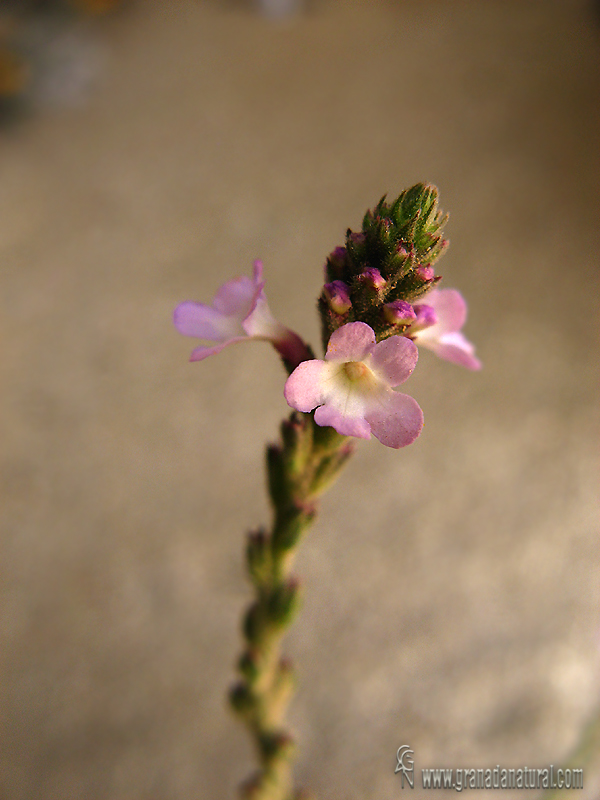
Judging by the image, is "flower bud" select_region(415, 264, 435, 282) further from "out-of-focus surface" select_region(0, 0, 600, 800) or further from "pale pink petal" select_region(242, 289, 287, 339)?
"out-of-focus surface" select_region(0, 0, 600, 800)

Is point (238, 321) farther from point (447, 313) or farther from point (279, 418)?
point (279, 418)

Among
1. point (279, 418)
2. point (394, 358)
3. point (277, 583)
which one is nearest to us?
point (394, 358)

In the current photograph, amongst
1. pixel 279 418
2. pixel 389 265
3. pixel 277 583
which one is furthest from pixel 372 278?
pixel 279 418

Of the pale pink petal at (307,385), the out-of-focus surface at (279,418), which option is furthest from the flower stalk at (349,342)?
the out-of-focus surface at (279,418)

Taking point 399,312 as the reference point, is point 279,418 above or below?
above

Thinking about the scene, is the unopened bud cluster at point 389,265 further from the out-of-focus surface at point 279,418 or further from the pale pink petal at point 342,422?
the out-of-focus surface at point 279,418

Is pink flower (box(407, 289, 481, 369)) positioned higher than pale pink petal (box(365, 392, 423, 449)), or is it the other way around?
pink flower (box(407, 289, 481, 369))

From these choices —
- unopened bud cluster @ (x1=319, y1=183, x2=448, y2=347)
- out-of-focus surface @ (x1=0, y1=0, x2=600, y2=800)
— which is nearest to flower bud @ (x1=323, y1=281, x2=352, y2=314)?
unopened bud cluster @ (x1=319, y1=183, x2=448, y2=347)
